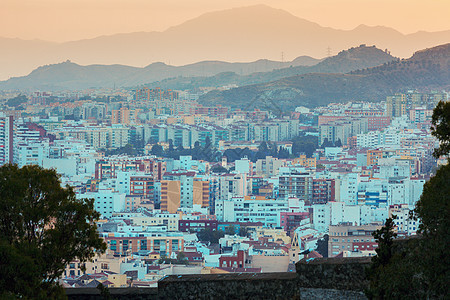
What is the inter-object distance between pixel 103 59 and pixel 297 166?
74.8 m

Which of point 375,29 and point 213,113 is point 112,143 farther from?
point 375,29

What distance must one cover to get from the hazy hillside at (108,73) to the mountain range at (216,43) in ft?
3.37

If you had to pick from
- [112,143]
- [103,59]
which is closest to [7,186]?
[112,143]

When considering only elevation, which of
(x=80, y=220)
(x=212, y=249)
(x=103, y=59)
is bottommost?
(x=212, y=249)

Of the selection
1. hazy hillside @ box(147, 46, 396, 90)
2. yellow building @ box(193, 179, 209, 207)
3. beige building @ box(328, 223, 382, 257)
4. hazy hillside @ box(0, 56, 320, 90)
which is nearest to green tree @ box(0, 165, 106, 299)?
beige building @ box(328, 223, 382, 257)

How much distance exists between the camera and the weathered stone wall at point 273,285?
2836 millimetres

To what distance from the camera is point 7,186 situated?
3.16 meters

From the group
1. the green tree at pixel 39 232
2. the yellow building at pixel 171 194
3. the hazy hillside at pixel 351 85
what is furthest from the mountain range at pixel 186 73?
the green tree at pixel 39 232

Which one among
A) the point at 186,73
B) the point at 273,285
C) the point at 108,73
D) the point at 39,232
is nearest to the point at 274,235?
the point at 39,232

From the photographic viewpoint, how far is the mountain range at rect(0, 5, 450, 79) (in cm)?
10781

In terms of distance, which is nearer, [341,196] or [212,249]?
[212,249]

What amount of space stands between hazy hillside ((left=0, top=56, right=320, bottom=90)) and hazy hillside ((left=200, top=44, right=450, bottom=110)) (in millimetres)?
25298

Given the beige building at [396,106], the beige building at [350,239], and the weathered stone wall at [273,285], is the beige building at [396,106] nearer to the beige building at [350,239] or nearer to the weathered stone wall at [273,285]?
the beige building at [350,239]

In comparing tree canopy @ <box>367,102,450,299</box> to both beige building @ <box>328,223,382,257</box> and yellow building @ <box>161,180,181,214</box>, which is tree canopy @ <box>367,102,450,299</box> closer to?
beige building @ <box>328,223,382,257</box>
